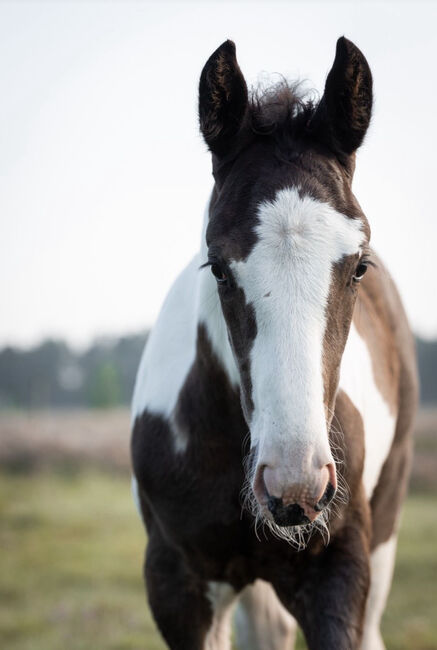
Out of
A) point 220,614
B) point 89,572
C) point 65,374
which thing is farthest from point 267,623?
point 65,374

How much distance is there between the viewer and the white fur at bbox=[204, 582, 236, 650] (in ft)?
10.2

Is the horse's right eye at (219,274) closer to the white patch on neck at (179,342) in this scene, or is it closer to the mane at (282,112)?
the white patch on neck at (179,342)

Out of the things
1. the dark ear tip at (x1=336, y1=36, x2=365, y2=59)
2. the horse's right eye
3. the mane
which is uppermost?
the dark ear tip at (x1=336, y1=36, x2=365, y2=59)

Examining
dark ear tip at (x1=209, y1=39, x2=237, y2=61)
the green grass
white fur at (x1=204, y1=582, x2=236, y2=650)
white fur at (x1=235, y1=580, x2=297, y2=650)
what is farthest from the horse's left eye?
the green grass

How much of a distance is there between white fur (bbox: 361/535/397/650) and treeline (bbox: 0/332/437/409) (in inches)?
1406

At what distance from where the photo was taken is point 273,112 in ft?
8.79

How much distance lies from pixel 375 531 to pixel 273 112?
2.37 metres

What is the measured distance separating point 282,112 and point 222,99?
227mm

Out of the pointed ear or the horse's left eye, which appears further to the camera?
the pointed ear

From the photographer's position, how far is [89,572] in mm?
9859

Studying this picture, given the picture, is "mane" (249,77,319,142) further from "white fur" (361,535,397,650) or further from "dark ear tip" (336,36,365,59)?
"white fur" (361,535,397,650)

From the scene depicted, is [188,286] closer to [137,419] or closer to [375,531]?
[137,419]

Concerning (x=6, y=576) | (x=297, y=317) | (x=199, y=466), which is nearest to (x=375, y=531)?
(x=199, y=466)

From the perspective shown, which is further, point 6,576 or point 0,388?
point 0,388
